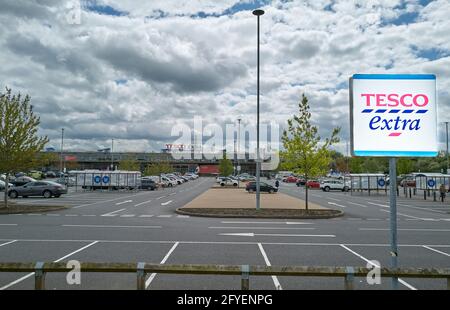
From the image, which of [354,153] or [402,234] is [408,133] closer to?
[354,153]

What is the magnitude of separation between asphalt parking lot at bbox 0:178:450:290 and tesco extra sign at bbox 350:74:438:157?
393 cm

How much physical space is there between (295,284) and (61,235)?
9.37m

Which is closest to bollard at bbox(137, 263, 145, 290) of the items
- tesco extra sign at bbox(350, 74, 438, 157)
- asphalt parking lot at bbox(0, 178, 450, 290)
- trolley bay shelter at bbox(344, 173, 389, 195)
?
asphalt parking lot at bbox(0, 178, 450, 290)

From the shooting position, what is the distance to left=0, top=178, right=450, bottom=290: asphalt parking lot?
24.3 feet

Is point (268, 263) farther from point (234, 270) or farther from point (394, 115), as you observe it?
point (394, 115)

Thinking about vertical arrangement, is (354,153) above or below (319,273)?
above

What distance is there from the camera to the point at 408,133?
13.7 ft

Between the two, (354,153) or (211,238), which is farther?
(211,238)

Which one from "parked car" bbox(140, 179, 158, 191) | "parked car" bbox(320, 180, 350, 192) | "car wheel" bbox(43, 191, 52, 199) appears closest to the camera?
"car wheel" bbox(43, 191, 52, 199)

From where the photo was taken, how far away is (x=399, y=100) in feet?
13.7

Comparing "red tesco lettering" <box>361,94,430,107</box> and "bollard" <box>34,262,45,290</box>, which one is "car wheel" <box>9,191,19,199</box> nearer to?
"bollard" <box>34,262,45,290</box>
